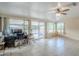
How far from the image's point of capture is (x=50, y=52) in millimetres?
2451

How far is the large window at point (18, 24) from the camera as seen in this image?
240cm

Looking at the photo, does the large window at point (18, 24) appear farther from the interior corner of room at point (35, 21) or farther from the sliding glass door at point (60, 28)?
the sliding glass door at point (60, 28)

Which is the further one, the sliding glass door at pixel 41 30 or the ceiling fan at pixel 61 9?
the sliding glass door at pixel 41 30

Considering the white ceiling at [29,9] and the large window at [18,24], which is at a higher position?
the white ceiling at [29,9]

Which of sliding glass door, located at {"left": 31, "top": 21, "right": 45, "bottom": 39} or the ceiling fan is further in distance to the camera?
sliding glass door, located at {"left": 31, "top": 21, "right": 45, "bottom": 39}

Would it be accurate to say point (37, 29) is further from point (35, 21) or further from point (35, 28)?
point (35, 21)

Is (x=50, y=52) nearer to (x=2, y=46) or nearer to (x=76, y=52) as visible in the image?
(x=76, y=52)

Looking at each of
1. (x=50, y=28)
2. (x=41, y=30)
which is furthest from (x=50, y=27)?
(x=41, y=30)

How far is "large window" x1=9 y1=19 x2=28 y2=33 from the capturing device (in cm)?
240

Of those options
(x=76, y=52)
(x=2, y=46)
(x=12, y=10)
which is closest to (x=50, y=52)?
(x=76, y=52)

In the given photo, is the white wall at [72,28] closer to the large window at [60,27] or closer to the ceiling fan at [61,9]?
the large window at [60,27]

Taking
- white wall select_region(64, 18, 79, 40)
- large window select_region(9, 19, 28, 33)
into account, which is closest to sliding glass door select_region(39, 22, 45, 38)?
large window select_region(9, 19, 28, 33)

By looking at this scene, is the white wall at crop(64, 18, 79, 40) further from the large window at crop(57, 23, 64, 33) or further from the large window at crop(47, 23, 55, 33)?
the large window at crop(47, 23, 55, 33)

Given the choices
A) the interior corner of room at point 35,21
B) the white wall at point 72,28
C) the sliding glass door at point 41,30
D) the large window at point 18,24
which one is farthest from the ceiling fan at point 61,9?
the large window at point 18,24
